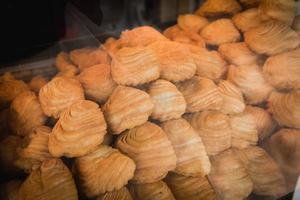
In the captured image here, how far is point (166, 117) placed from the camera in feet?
4.88

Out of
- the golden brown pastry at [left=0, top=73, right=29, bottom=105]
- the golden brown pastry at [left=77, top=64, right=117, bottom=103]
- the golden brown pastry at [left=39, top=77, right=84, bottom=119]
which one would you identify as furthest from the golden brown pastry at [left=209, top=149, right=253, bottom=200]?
the golden brown pastry at [left=0, top=73, right=29, bottom=105]

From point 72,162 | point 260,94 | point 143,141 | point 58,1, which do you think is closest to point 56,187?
point 72,162

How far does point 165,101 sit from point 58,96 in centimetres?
43

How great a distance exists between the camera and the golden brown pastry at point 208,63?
5.57ft

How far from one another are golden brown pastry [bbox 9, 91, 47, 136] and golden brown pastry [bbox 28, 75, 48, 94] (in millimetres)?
85

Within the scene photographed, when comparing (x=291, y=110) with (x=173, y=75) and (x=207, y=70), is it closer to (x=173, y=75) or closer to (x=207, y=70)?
(x=207, y=70)

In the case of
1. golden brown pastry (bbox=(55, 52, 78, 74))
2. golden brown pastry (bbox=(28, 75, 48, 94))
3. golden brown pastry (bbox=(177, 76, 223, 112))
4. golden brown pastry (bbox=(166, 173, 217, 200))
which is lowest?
golden brown pastry (bbox=(166, 173, 217, 200))

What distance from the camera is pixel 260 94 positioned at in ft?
5.99

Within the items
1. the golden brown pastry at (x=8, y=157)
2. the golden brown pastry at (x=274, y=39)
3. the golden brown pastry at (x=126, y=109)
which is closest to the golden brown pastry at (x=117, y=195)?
the golden brown pastry at (x=126, y=109)

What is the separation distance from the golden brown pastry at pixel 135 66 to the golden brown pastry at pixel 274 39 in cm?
64

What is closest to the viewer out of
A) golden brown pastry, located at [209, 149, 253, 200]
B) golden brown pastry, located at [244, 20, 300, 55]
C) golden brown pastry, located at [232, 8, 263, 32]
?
golden brown pastry, located at [209, 149, 253, 200]

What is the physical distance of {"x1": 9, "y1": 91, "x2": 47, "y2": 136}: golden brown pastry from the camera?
1.42m

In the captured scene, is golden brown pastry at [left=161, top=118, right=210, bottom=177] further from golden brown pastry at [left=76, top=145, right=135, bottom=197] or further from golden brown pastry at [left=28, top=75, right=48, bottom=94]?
golden brown pastry at [left=28, top=75, right=48, bottom=94]

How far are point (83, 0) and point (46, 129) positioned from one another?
2.13ft
